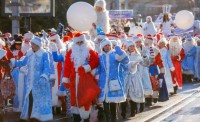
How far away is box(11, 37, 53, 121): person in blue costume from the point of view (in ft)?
33.4

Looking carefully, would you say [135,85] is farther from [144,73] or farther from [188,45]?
[188,45]

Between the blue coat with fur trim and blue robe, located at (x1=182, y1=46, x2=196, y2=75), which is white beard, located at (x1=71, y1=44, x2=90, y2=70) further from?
blue robe, located at (x1=182, y1=46, x2=196, y2=75)

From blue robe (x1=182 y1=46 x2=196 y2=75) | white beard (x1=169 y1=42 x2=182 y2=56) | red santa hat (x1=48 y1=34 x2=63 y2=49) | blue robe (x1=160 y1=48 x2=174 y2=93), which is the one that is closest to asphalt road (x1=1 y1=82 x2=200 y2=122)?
blue robe (x1=160 y1=48 x2=174 y2=93)

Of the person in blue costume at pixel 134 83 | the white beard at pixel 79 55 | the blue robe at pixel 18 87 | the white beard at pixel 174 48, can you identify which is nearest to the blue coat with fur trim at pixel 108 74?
the white beard at pixel 79 55

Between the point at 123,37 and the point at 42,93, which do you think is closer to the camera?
the point at 42,93

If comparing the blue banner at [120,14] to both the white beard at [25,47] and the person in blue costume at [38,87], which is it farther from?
the person in blue costume at [38,87]

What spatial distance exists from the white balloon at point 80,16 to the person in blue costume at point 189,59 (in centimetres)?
1071

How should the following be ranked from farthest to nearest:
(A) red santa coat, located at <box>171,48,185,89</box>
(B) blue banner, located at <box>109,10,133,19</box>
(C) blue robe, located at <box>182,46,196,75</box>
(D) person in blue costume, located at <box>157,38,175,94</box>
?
1. (B) blue banner, located at <box>109,10,133,19</box>
2. (C) blue robe, located at <box>182,46,196,75</box>
3. (A) red santa coat, located at <box>171,48,185,89</box>
4. (D) person in blue costume, located at <box>157,38,175,94</box>

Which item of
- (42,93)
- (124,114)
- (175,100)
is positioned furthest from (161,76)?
(42,93)

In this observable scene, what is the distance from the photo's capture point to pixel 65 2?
131ft

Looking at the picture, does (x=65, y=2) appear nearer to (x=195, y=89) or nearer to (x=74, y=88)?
(x=195, y=89)

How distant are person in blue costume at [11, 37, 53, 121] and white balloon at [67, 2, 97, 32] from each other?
202 centimetres

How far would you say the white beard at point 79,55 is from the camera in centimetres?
1061

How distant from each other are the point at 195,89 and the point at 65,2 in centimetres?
2258
